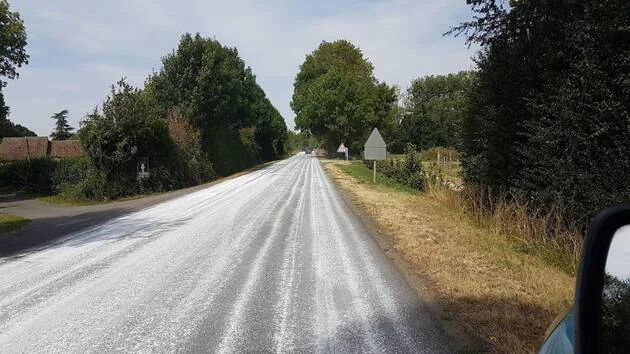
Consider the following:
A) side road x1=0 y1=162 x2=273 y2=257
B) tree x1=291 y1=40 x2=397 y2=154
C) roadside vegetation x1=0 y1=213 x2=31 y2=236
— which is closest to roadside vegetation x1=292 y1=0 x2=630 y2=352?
side road x1=0 y1=162 x2=273 y2=257

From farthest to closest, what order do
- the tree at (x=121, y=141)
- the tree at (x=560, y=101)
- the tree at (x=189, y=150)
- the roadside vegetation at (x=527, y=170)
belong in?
the tree at (x=189, y=150) → the tree at (x=121, y=141) → the tree at (x=560, y=101) → the roadside vegetation at (x=527, y=170)

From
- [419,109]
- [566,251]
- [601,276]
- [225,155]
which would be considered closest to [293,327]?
[601,276]

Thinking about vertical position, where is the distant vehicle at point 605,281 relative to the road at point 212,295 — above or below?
above

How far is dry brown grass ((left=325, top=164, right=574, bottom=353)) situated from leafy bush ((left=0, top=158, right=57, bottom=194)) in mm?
21177

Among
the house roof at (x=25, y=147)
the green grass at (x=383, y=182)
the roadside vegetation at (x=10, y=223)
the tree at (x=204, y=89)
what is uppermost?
the tree at (x=204, y=89)

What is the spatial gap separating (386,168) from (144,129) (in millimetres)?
18295

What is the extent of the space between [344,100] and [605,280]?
59663 mm

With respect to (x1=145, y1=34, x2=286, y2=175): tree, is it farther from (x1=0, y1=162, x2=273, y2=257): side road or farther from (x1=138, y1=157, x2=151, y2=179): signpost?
(x1=0, y1=162, x2=273, y2=257): side road

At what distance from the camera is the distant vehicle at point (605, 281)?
154 cm

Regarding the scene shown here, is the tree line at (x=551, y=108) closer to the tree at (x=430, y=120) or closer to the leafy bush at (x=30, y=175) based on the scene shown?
the leafy bush at (x=30, y=175)

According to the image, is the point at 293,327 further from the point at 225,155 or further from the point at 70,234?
the point at 225,155

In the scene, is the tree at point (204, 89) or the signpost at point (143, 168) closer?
the signpost at point (143, 168)

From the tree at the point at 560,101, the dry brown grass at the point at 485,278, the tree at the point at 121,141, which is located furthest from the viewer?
the tree at the point at 121,141

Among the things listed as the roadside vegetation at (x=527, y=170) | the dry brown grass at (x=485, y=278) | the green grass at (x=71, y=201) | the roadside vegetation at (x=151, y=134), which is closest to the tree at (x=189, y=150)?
the roadside vegetation at (x=151, y=134)
